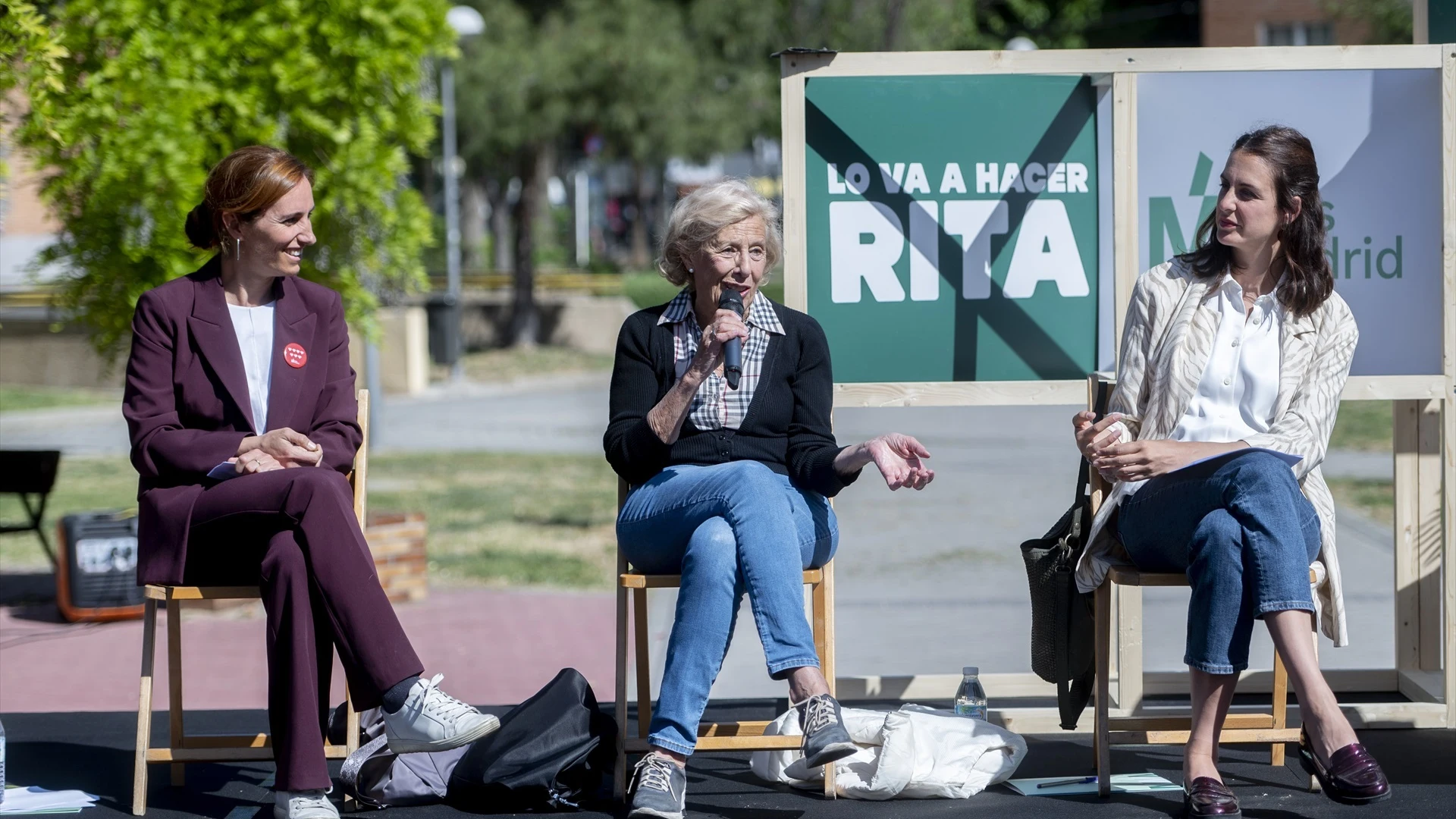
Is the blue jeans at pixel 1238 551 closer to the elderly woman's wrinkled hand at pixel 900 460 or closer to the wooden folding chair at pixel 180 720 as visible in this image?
the elderly woman's wrinkled hand at pixel 900 460

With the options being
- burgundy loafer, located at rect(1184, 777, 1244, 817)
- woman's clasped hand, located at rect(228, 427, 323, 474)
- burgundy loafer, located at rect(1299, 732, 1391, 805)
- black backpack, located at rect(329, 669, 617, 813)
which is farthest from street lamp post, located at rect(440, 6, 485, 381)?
burgundy loafer, located at rect(1299, 732, 1391, 805)

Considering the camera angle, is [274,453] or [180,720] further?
[180,720]

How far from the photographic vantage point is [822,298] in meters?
4.41

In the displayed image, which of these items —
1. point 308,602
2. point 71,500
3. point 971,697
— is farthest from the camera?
point 71,500

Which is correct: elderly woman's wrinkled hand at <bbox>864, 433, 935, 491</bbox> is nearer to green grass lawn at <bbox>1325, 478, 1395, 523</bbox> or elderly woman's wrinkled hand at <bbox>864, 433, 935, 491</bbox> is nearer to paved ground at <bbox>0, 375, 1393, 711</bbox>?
paved ground at <bbox>0, 375, 1393, 711</bbox>

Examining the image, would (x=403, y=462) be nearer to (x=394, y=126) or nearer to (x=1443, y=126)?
(x=394, y=126)

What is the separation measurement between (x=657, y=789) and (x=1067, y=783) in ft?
3.66

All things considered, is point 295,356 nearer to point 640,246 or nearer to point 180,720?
point 180,720

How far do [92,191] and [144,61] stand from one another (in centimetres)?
62

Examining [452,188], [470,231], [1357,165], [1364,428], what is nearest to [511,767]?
[1357,165]

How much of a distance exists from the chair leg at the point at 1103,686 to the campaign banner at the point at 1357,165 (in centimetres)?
118

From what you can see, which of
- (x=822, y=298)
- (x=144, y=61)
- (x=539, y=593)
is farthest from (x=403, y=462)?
(x=822, y=298)

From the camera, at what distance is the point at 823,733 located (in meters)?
3.35

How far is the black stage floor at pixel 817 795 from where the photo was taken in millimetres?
3604
